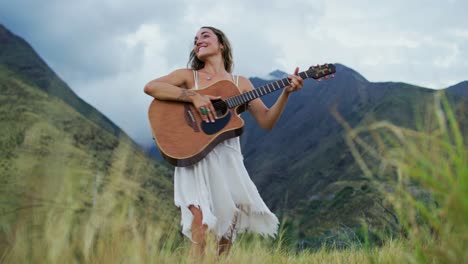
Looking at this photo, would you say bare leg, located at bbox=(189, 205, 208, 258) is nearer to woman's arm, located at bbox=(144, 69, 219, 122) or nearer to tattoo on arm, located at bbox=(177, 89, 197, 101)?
woman's arm, located at bbox=(144, 69, 219, 122)

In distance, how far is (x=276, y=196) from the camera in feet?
525

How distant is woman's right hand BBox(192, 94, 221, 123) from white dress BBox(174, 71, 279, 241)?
0.75 feet

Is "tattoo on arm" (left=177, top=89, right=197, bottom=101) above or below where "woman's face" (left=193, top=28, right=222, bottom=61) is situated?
below

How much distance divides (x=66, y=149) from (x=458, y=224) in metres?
1.19

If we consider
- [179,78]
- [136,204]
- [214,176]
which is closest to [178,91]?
[179,78]

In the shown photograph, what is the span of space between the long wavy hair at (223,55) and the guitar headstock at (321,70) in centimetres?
85

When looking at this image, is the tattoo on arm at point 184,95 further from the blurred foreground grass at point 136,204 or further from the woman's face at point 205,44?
the blurred foreground grass at point 136,204

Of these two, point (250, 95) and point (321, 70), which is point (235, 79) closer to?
point (250, 95)

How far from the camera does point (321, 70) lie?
4.48m

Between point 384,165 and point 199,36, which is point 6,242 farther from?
point 199,36

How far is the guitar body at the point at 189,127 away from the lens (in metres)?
4.23

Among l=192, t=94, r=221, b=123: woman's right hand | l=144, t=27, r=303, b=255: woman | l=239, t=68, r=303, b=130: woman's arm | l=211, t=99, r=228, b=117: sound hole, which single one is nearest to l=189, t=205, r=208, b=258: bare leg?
l=144, t=27, r=303, b=255: woman

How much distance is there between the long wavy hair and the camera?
16.1ft

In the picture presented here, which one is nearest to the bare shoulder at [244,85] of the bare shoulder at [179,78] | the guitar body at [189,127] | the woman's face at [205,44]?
the guitar body at [189,127]
